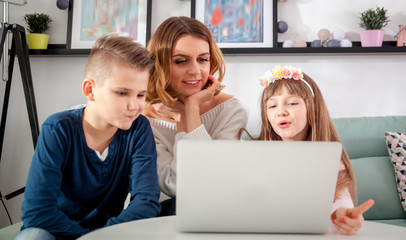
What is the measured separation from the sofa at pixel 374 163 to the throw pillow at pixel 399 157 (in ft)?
0.15

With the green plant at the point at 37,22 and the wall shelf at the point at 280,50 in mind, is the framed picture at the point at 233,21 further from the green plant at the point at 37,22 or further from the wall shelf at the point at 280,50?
the green plant at the point at 37,22

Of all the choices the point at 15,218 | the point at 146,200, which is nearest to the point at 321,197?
the point at 146,200

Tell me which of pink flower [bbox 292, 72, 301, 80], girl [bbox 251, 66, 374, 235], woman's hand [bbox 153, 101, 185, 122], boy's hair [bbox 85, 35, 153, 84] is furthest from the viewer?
woman's hand [bbox 153, 101, 185, 122]

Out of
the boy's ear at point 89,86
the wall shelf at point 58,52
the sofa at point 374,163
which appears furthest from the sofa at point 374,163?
the wall shelf at point 58,52

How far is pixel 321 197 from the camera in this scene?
738mm

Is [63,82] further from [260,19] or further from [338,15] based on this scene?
[338,15]

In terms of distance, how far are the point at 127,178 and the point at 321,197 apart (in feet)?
2.52

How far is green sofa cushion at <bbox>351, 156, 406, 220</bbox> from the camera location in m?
1.81

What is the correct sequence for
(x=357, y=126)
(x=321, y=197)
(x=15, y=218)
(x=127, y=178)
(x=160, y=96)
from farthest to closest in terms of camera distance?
(x=15, y=218)
(x=357, y=126)
(x=160, y=96)
(x=127, y=178)
(x=321, y=197)

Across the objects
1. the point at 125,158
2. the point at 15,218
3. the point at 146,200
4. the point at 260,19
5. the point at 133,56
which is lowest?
the point at 15,218

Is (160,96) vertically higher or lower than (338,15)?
lower

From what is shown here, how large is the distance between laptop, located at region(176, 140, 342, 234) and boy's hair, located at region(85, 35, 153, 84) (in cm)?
61

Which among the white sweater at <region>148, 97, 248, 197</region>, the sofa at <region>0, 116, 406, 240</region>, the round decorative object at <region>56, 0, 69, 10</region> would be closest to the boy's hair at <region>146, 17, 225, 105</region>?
the white sweater at <region>148, 97, 248, 197</region>

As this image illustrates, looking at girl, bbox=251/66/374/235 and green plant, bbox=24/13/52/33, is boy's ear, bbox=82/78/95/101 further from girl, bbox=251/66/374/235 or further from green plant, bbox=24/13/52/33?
green plant, bbox=24/13/52/33
